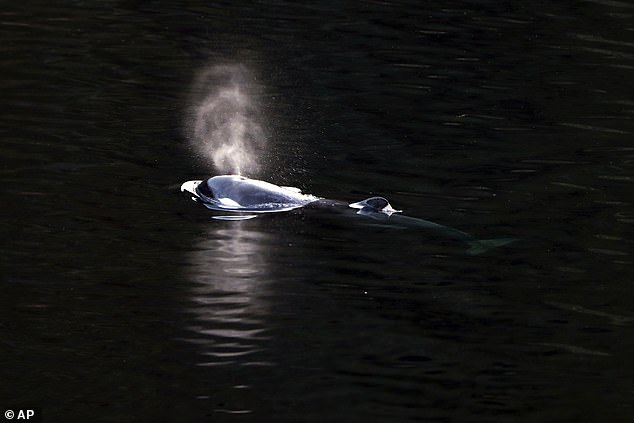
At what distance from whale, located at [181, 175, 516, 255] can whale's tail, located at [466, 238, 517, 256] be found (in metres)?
0.45

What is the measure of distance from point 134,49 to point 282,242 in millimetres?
13523

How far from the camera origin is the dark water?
13445 millimetres

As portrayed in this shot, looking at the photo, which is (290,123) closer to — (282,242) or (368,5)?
(282,242)

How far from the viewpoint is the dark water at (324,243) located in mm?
13445

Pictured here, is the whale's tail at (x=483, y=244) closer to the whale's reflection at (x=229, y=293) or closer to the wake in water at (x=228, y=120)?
the whale's reflection at (x=229, y=293)

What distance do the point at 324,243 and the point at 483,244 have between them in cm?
228

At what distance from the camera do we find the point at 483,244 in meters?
17.7

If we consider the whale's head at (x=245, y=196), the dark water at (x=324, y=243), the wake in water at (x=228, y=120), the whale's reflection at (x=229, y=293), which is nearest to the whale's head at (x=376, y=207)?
the dark water at (x=324, y=243)

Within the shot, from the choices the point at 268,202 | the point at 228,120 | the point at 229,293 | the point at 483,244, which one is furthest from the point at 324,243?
the point at 228,120

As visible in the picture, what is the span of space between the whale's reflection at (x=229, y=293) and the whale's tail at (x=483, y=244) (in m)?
2.96

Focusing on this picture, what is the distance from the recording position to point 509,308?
15766 millimetres

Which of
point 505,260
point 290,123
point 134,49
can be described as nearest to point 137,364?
point 505,260

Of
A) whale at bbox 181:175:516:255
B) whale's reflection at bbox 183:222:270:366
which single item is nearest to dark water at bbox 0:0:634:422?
whale's reflection at bbox 183:222:270:366

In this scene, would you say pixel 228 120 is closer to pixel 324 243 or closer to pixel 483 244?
pixel 324 243
